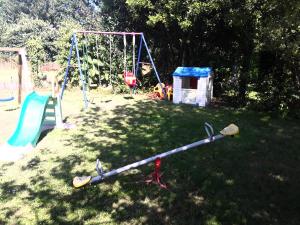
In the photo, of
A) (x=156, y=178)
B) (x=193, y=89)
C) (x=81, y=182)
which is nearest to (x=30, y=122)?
(x=81, y=182)

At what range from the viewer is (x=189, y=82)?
39.0ft

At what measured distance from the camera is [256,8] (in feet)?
30.8

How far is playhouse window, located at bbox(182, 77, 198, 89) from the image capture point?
1157 cm

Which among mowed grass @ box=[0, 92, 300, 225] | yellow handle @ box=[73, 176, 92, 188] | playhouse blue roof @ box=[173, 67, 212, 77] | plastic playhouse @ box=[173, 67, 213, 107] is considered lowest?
mowed grass @ box=[0, 92, 300, 225]

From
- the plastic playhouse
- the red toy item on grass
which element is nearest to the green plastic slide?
the red toy item on grass

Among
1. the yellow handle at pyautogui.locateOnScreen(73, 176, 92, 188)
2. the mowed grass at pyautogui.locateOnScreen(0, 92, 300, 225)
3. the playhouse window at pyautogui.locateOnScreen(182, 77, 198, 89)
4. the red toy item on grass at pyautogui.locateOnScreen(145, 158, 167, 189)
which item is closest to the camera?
the mowed grass at pyautogui.locateOnScreen(0, 92, 300, 225)

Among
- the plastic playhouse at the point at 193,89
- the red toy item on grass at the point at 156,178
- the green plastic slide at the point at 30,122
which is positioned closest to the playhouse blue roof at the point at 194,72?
the plastic playhouse at the point at 193,89

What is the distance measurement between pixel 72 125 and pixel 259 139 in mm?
4295

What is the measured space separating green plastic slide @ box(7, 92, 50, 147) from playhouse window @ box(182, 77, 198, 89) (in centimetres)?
503

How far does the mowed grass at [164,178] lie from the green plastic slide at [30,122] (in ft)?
0.93

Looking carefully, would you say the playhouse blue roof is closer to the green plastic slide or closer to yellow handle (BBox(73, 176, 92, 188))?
the green plastic slide

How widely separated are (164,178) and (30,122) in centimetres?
353

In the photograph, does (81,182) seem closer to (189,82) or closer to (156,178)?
(156,178)

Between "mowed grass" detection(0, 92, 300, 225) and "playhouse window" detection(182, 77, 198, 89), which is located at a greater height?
"playhouse window" detection(182, 77, 198, 89)
